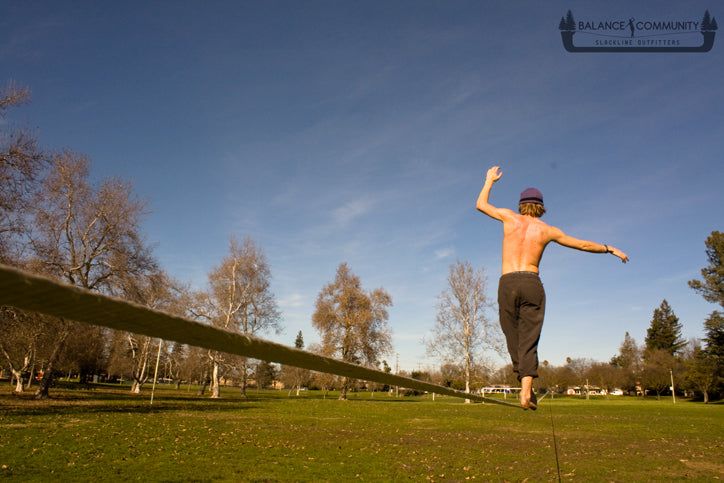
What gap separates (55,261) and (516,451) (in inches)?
870

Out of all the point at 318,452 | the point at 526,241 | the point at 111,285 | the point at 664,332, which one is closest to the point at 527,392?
the point at 526,241

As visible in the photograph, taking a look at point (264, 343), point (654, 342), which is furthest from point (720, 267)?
point (264, 343)

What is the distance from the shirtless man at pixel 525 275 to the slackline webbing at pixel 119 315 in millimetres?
2115

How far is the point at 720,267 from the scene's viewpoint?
4591 cm

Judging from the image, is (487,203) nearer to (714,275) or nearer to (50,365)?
(50,365)

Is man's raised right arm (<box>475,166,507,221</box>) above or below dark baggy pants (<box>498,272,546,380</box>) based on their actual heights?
above

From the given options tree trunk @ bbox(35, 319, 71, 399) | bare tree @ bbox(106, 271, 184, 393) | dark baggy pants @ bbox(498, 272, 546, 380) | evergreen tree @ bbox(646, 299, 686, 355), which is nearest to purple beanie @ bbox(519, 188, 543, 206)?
dark baggy pants @ bbox(498, 272, 546, 380)

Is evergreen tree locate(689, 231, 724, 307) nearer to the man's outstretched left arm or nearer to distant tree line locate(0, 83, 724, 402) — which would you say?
distant tree line locate(0, 83, 724, 402)

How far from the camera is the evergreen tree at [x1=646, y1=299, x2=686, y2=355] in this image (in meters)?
82.2

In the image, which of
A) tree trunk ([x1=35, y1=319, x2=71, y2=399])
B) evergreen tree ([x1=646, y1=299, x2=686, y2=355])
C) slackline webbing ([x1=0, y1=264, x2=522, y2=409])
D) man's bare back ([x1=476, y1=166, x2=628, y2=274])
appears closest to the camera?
slackline webbing ([x1=0, y1=264, x2=522, y2=409])

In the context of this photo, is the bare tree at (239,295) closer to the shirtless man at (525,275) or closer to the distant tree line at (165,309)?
the distant tree line at (165,309)

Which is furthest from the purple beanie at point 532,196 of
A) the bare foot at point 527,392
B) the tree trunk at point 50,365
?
the tree trunk at point 50,365

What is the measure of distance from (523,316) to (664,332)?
9983 cm

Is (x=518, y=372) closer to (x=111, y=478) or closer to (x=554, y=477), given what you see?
(x=554, y=477)
